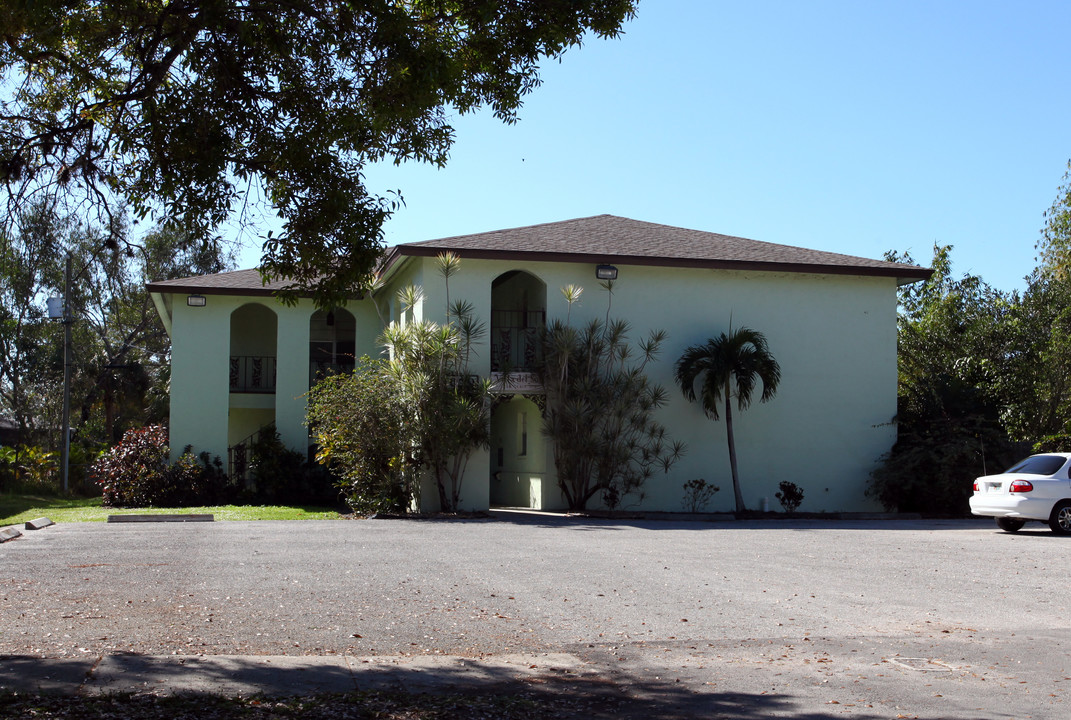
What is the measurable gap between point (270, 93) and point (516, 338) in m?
15.1

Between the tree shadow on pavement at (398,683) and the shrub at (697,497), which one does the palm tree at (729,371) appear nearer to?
the shrub at (697,497)

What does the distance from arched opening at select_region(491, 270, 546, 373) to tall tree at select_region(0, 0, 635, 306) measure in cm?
1101

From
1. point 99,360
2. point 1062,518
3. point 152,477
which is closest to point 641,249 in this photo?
point 1062,518

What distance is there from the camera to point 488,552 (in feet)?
42.2

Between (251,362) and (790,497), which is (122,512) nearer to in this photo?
(251,362)

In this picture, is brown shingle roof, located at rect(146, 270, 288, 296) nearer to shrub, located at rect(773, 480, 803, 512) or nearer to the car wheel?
shrub, located at rect(773, 480, 803, 512)

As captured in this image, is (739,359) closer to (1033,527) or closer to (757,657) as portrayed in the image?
(1033,527)

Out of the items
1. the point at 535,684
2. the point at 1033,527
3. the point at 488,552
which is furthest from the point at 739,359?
the point at 535,684

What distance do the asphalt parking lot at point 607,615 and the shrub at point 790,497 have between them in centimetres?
771

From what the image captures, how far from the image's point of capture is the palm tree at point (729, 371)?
20516mm

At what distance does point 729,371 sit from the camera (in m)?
20.5

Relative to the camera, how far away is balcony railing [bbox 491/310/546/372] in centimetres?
2131

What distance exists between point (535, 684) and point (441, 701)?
71cm

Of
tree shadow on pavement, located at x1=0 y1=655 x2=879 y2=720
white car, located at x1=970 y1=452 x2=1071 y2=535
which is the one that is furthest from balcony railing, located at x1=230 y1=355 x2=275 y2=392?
tree shadow on pavement, located at x1=0 y1=655 x2=879 y2=720
